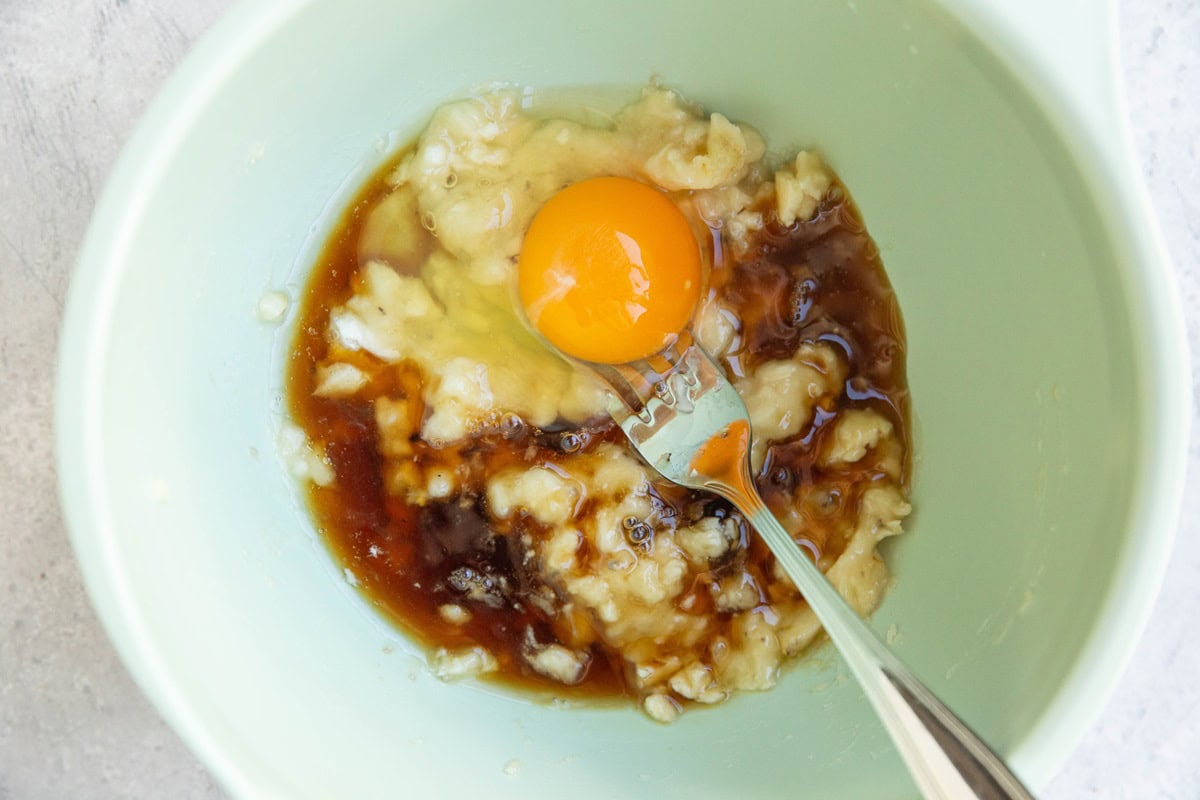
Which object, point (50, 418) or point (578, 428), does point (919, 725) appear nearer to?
point (578, 428)

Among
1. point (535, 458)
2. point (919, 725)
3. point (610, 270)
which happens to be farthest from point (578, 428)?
point (919, 725)

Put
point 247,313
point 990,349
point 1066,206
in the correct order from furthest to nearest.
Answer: point 247,313 → point 990,349 → point 1066,206

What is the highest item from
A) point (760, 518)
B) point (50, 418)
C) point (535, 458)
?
point (760, 518)

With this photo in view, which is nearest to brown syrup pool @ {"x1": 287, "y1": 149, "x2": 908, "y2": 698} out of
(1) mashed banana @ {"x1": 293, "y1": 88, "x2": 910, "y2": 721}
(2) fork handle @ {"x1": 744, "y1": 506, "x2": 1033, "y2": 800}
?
(1) mashed banana @ {"x1": 293, "y1": 88, "x2": 910, "y2": 721}

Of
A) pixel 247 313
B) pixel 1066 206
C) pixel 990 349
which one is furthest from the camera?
pixel 247 313

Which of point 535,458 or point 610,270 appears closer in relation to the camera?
point 610,270

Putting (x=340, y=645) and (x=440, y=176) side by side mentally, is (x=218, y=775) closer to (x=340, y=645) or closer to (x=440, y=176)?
(x=340, y=645)

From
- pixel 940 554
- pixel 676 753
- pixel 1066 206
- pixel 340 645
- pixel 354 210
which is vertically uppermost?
pixel 1066 206

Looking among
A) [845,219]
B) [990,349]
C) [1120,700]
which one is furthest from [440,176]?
[1120,700]
